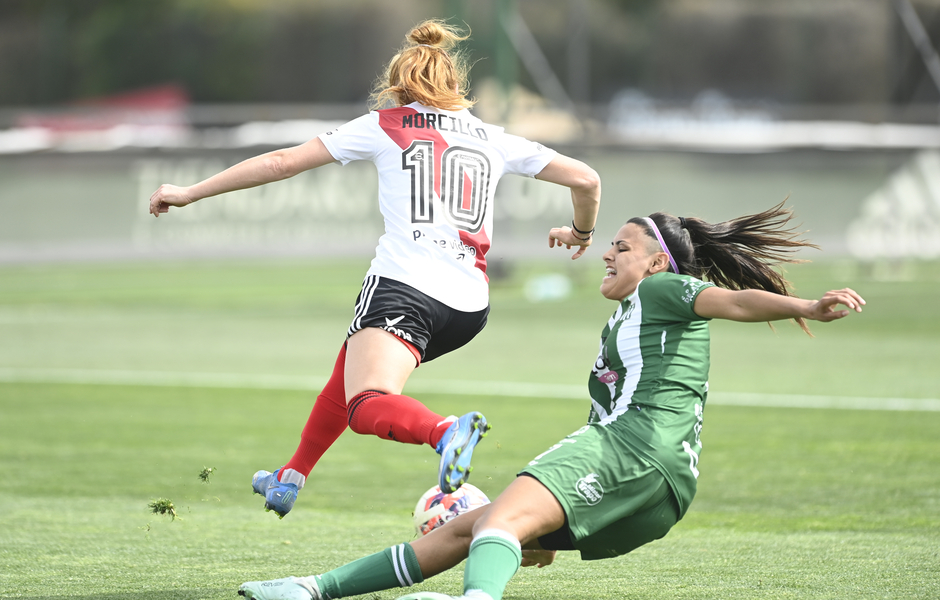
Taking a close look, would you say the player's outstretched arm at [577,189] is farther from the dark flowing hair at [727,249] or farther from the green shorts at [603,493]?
the green shorts at [603,493]

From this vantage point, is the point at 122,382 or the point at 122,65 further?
the point at 122,65

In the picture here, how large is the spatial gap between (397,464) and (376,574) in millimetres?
4398

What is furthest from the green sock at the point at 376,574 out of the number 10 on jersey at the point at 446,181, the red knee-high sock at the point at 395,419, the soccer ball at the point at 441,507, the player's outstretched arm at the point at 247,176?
the player's outstretched arm at the point at 247,176

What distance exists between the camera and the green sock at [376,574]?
445cm

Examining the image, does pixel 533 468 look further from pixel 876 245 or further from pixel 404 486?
pixel 876 245

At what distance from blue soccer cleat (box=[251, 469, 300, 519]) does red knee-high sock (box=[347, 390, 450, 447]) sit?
2.59 ft

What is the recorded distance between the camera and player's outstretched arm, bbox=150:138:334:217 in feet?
16.0

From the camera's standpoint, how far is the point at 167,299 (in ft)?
80.4

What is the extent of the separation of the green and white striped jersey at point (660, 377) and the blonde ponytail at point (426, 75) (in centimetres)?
119

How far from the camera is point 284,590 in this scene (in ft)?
14.3

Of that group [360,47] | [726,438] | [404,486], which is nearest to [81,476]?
[404,486]

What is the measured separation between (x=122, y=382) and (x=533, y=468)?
32.1ft

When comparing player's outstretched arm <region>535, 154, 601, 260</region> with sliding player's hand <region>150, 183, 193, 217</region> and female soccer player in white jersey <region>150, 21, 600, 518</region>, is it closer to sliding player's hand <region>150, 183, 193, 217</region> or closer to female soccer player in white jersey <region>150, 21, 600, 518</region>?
female soccer player in white jersey <region>150, 21, 600, 518</region>

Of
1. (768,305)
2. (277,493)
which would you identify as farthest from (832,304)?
(277,493)
